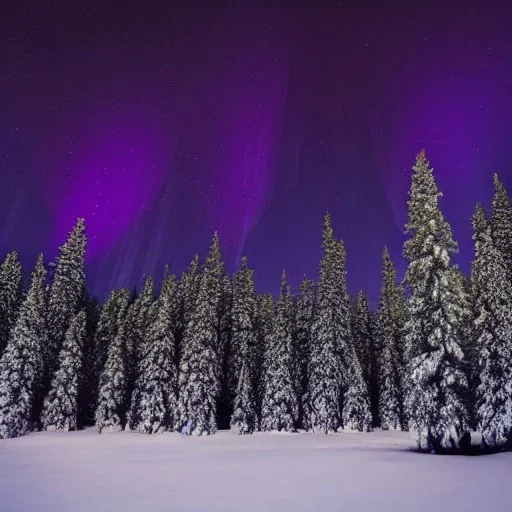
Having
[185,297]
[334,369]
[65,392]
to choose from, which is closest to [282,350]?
[334,369]

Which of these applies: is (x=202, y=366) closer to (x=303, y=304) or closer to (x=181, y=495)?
(x=303, y=304)

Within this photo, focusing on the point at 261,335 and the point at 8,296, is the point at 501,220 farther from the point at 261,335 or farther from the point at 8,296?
the point at 8,296

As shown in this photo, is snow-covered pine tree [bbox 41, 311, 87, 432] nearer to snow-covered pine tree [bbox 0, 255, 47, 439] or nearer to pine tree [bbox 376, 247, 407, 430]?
snow-covered pine tree [bbox 0, 255, 47, 439]

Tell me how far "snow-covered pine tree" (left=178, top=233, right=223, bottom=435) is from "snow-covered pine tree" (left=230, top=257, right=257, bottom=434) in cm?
225

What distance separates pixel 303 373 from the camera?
4862cm

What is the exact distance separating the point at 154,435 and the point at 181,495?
28.2 m

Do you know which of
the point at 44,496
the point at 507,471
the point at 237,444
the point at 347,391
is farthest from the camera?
the point at 347,391

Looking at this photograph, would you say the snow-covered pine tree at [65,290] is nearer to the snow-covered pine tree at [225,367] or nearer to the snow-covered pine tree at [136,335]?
the snow-covered pine tree at [136,335]

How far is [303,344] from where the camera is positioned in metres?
50.5

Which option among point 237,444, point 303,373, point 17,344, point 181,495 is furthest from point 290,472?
point 17,344

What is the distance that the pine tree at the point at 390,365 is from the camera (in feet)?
163

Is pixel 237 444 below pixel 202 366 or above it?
below

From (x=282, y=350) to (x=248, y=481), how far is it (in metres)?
28.2

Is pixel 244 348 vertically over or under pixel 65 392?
over
